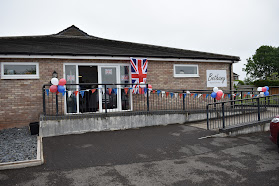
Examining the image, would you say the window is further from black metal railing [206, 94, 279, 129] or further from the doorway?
the doorway

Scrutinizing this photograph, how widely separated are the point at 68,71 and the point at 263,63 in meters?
61.0

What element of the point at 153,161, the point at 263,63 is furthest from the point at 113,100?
the point at 263,63

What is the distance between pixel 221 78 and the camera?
1193 cm

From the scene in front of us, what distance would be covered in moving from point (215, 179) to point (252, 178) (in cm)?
69

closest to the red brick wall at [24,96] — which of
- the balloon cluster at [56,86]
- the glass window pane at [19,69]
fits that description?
the glass window pane at [19,69]

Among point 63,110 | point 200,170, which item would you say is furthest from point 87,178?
point 63,110

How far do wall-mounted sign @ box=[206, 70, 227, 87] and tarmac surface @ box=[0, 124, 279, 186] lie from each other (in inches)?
192

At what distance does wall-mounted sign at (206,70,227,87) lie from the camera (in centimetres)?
1159

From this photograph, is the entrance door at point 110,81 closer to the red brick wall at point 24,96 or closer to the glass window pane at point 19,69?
the red brick wall at point 24,96

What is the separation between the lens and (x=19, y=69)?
8398mm

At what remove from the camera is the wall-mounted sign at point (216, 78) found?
11586 mm

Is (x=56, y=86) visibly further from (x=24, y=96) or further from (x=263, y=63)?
(x=263, y=63)

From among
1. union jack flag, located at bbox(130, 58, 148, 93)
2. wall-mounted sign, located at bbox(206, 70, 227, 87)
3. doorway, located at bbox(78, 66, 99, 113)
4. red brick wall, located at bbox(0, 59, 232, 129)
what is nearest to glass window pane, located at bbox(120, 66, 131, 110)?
union jack flag, located at bbox(130, 58, 148, 93)

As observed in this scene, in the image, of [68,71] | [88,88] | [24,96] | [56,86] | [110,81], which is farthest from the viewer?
[110,81]
